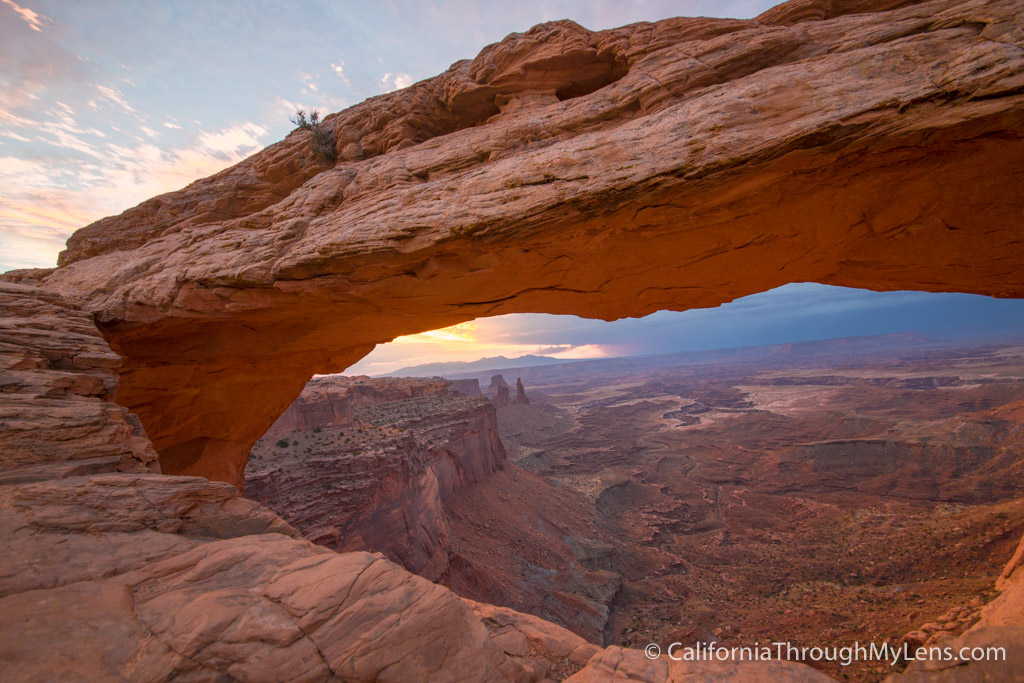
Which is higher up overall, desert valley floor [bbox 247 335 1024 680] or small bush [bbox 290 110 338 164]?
small bush [bbox 290 110 338 164]

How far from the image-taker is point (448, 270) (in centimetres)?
704

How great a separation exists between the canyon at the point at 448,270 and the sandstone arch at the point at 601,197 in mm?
49

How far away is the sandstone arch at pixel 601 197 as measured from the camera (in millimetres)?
4707

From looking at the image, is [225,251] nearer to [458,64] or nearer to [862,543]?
[458,64]

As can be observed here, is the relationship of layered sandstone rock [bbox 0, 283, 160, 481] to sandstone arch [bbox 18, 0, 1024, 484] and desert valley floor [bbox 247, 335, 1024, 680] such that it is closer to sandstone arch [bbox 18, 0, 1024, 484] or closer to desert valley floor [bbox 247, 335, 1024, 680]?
sandstone arch [bbox 18, 0, 1024, 484]

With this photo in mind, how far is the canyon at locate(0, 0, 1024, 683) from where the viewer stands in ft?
11.5

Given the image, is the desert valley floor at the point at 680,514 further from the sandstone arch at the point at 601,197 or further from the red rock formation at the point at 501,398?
the red rock formation at the point at 501,398

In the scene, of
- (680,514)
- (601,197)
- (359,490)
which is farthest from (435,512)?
(680,514)

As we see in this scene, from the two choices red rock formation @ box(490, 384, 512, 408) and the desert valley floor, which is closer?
the desert valley floor

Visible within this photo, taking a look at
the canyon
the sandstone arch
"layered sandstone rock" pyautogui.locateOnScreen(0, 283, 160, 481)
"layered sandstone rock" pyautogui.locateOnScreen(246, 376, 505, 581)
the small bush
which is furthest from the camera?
"layered sandstone rock" pyautogui.locateOnScreen(246, 376, 505, 581)

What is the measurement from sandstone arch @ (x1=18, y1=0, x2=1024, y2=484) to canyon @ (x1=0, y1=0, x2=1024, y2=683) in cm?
5

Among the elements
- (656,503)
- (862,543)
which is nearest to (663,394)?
(656,503)

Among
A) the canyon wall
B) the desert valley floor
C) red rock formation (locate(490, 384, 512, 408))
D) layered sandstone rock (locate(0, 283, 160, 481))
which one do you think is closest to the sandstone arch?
layered sandstone rock (locate(0, 283, 160, 481))

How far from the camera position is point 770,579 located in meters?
16.2
